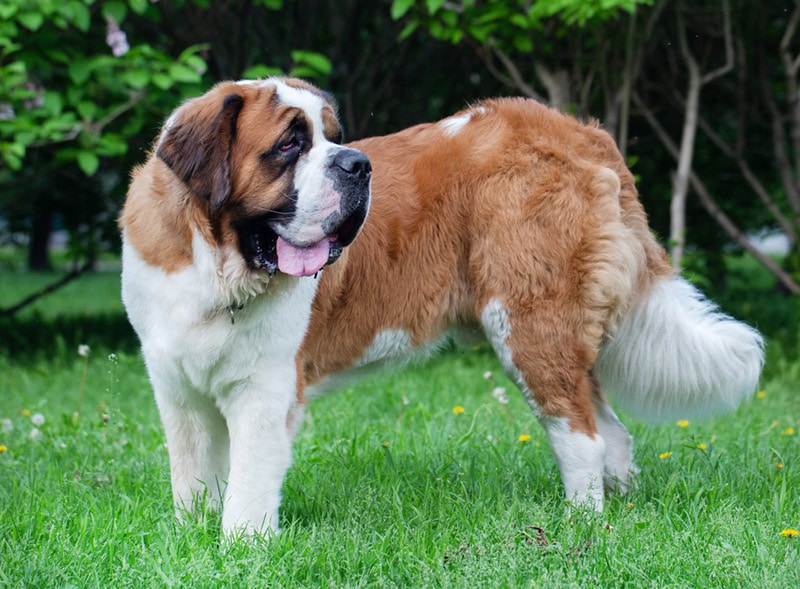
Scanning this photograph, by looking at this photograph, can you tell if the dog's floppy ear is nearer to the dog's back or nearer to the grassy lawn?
the dog's back

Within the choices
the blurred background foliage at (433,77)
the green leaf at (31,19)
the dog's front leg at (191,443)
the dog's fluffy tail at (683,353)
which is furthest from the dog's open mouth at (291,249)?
the green leaf at (31,19)

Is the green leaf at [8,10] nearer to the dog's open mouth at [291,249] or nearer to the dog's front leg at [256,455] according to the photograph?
the dog's open mouth at [291,249]

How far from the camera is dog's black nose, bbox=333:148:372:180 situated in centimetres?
300

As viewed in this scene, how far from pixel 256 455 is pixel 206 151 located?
1002 mm

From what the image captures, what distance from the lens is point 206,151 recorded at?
2965mm

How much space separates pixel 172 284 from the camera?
312 centimetres

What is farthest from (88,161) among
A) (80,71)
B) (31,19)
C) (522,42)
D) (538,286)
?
(538,286)

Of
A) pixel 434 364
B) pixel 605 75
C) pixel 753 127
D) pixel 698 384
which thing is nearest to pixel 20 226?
pixel 434 364

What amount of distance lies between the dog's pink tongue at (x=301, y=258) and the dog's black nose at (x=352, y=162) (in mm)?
242

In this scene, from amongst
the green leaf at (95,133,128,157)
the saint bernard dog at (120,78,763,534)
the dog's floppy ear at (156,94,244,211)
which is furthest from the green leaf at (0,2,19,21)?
the dog's floppy ear at (156,94,244,211)

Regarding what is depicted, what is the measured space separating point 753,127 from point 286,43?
14.4ft

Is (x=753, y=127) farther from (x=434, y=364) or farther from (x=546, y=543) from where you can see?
(x=546, y=543)

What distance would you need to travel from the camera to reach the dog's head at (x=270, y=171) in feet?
9.79

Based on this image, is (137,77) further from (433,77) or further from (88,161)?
(433,77)
